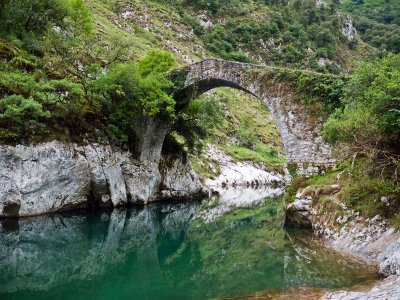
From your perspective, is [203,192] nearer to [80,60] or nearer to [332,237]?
[80,60]

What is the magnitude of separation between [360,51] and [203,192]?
78299mm

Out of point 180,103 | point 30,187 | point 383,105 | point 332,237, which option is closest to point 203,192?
point 180,103

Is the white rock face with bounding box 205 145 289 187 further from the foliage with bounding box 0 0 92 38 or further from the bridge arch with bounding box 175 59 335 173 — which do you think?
the foliage with bounding box 0 0 92 38

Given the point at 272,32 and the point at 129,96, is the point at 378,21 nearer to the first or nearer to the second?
the point at 272,32

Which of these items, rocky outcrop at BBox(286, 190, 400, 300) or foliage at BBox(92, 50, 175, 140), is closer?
rocky outcrop at BBox(286, 190, 400, 300)

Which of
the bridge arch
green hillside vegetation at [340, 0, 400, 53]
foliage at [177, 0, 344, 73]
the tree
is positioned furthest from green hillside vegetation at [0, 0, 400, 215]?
green hillside vegetation at [340, 0, 400, 53]

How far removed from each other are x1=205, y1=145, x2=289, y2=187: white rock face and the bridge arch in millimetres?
15532

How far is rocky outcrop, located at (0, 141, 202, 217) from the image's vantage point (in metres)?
18.8

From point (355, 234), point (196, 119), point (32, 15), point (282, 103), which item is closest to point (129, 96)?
point (196, 119)

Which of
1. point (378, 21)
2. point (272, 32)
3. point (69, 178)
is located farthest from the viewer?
point (378, 21)

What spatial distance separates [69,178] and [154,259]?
8.43 metres

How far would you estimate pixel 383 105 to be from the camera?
12695 millimetres

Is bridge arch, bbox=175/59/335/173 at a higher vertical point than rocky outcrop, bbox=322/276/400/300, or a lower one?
higher

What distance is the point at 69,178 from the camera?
2127 cm
